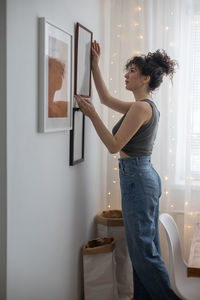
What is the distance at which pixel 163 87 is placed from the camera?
10.1 feet

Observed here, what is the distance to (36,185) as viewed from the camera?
76.5 inches

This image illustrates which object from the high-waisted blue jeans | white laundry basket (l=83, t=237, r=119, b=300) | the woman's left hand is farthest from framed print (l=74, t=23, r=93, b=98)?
white laundry basket (l=83, t=237, r=119, b=300)

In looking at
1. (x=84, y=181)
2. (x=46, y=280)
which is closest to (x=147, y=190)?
(x=84, y=181)

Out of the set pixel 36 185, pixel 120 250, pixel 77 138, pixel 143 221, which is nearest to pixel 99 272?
pixel 120 250

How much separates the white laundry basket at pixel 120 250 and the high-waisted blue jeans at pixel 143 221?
1.36 feet

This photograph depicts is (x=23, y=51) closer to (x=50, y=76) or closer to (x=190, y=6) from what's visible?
(x=50, y=76)

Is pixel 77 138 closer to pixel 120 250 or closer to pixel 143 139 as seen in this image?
pixel 143 139

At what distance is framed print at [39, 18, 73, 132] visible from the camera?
1.90m

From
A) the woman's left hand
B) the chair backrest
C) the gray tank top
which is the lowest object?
the chair backrest

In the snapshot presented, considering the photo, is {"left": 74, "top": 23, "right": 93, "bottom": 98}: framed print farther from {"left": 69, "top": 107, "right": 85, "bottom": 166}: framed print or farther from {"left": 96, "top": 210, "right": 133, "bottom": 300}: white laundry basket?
{"left": 96, "top": 210, "right": 133, "bottom": 300}: white laundry basket

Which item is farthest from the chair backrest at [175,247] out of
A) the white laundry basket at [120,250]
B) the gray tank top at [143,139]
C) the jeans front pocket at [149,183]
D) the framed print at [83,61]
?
the framed print at [83,61]

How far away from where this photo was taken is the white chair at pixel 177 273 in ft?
7.36

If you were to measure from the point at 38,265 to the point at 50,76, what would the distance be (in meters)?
0.89

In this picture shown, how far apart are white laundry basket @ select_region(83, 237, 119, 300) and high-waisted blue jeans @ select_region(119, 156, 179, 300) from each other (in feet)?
0.72
